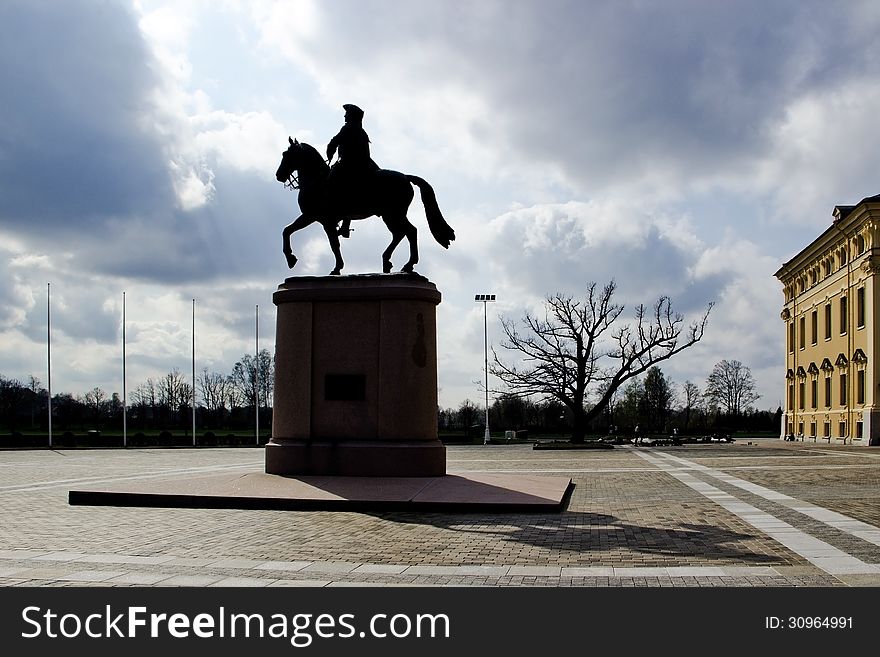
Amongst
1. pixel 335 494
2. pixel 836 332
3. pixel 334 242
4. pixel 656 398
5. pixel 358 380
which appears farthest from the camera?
pixel 656 398

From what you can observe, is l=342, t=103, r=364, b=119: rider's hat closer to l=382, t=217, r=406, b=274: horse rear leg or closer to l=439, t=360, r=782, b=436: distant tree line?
l=382, t=217, r=406, b=274: horse rear leg

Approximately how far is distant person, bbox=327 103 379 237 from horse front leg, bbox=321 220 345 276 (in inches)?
21.0

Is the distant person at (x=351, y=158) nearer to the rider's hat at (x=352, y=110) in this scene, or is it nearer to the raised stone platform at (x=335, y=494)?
the rider's hat at (x=352, y=110)

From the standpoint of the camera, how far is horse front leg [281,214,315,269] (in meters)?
17.5

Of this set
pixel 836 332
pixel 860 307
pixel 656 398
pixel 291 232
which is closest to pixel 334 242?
pixel 291 232

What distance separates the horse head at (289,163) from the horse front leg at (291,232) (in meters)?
0.88

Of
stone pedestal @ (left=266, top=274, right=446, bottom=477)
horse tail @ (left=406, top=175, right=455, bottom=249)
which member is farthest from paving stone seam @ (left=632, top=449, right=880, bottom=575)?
horse tail @ (left=406, top=175, right=455, bottom=249)

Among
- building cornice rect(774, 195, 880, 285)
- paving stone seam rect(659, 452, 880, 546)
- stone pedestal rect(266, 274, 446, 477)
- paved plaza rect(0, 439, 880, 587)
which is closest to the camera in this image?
paved plaza rect(0, 439, 880, 587)

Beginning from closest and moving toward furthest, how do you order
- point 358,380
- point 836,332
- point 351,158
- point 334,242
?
point 358,380, point 351,158, point 334,242, point 836,332

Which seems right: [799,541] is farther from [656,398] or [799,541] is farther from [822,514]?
[656,398]

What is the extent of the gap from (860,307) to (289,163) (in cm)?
4292

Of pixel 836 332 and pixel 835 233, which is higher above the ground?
pixel 835 233

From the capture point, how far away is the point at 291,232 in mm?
17688

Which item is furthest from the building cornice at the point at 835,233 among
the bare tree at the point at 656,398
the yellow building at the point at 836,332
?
the bare tree at the point at 656,398
